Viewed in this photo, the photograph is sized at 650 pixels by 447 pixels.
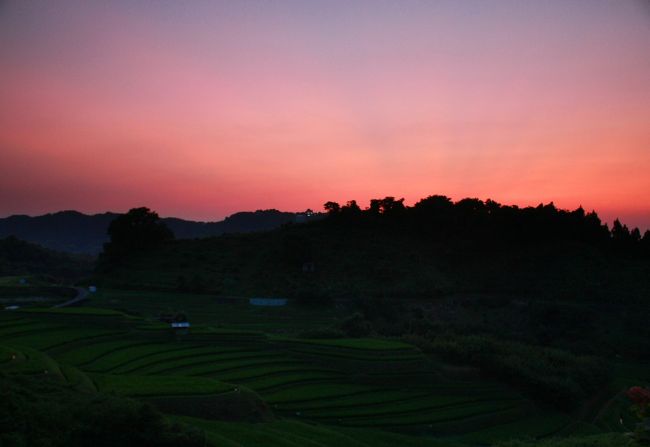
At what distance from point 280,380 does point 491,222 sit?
1974 inches

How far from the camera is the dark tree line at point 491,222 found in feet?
211

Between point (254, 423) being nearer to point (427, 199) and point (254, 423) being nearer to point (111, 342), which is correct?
point (111, 342)

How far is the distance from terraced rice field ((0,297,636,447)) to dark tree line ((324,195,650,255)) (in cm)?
3872

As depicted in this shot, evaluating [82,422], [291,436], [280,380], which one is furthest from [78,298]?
[82,422]

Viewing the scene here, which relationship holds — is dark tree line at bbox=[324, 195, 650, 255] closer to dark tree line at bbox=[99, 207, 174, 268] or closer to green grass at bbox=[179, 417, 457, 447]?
dark tree line at bbox=[99, 207, 174, 268]

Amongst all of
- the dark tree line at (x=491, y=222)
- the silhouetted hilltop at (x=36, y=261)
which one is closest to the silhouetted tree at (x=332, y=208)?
the dark tree line at (x=491, y=222)

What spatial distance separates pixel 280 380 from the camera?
2297 centimetres

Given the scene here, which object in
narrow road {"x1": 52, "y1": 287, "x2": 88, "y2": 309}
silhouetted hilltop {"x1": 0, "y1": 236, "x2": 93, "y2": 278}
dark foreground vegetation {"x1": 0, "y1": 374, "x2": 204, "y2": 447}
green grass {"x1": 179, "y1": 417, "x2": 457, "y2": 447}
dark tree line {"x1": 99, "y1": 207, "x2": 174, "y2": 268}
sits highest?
dark tree line {"x1": 99, "y1": 207, "x2": 174, "y2": 268}

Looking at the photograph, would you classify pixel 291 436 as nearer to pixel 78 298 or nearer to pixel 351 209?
pixel 78 298

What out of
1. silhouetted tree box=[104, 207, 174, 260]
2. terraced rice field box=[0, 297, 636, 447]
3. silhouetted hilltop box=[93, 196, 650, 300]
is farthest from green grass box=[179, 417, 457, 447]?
silhouetted tree box=[104, 207, 174, 260]

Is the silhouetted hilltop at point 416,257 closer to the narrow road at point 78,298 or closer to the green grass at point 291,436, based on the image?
the narrow road at point 78,298

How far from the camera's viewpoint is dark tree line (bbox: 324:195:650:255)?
6431 centimetres

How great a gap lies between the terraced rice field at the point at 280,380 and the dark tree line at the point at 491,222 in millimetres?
38716

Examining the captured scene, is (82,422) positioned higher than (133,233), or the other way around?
(133,233)
